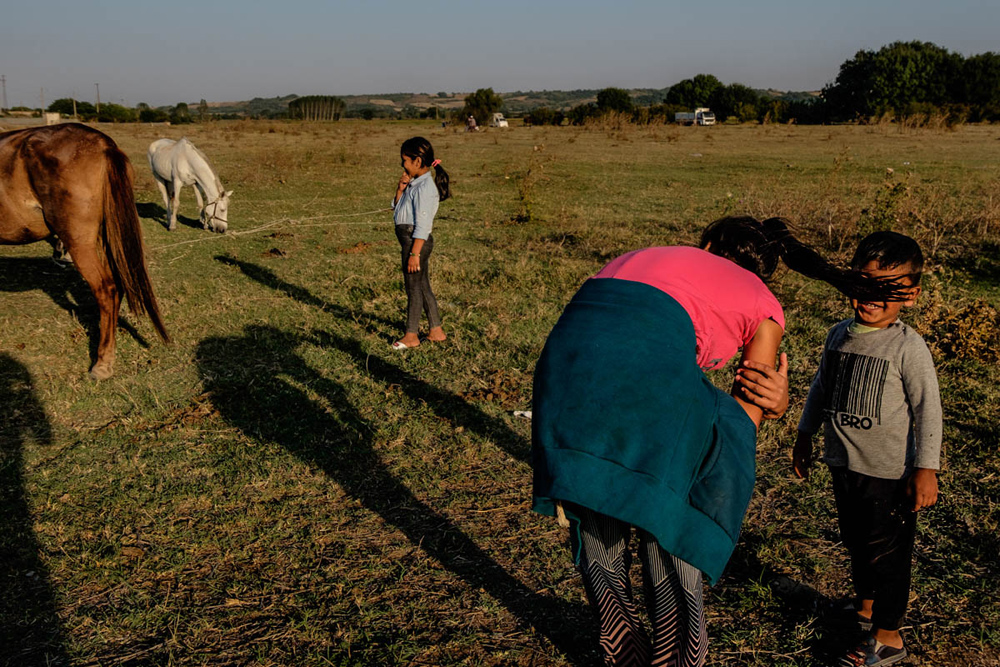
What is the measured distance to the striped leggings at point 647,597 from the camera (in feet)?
5.86

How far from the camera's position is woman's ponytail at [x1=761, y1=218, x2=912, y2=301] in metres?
1.87

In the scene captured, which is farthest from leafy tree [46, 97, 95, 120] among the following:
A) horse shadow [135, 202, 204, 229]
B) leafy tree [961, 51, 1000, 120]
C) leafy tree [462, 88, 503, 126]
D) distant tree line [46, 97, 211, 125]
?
leafy tree [961, 51, 1000, 120]

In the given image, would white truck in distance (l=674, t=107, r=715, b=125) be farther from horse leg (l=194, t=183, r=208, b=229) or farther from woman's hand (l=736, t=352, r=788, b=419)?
woman's hand (l=736, t=352, r=788, b=419)

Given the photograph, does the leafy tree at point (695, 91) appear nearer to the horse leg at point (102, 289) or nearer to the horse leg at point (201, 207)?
the horse leg at point (201, 207)

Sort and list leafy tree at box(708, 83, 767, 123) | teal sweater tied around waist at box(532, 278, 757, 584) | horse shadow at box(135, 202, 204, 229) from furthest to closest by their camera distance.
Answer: leafy tree at box(708, 83, 767, 123) < horse shadow at box(135, 202, 204, 229) < teal sweater tied around waist at box(532, 278, 757, 584)

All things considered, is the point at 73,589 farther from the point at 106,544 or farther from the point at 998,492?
the point at 998,492

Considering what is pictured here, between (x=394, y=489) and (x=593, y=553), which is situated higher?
(x=593, y=553)

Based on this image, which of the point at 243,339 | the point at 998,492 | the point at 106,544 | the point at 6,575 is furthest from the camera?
the point at 243,339

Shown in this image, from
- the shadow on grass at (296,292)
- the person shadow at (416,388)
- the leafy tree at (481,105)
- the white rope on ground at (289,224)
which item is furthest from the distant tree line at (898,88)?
the person shadow at (416,388)

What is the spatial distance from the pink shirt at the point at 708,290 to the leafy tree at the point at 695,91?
81.3m

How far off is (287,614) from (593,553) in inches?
62.5

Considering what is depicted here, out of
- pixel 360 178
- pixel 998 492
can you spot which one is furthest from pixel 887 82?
pixel 998 492

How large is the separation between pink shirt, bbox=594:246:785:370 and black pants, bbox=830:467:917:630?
973mm

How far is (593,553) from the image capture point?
1.88 m
